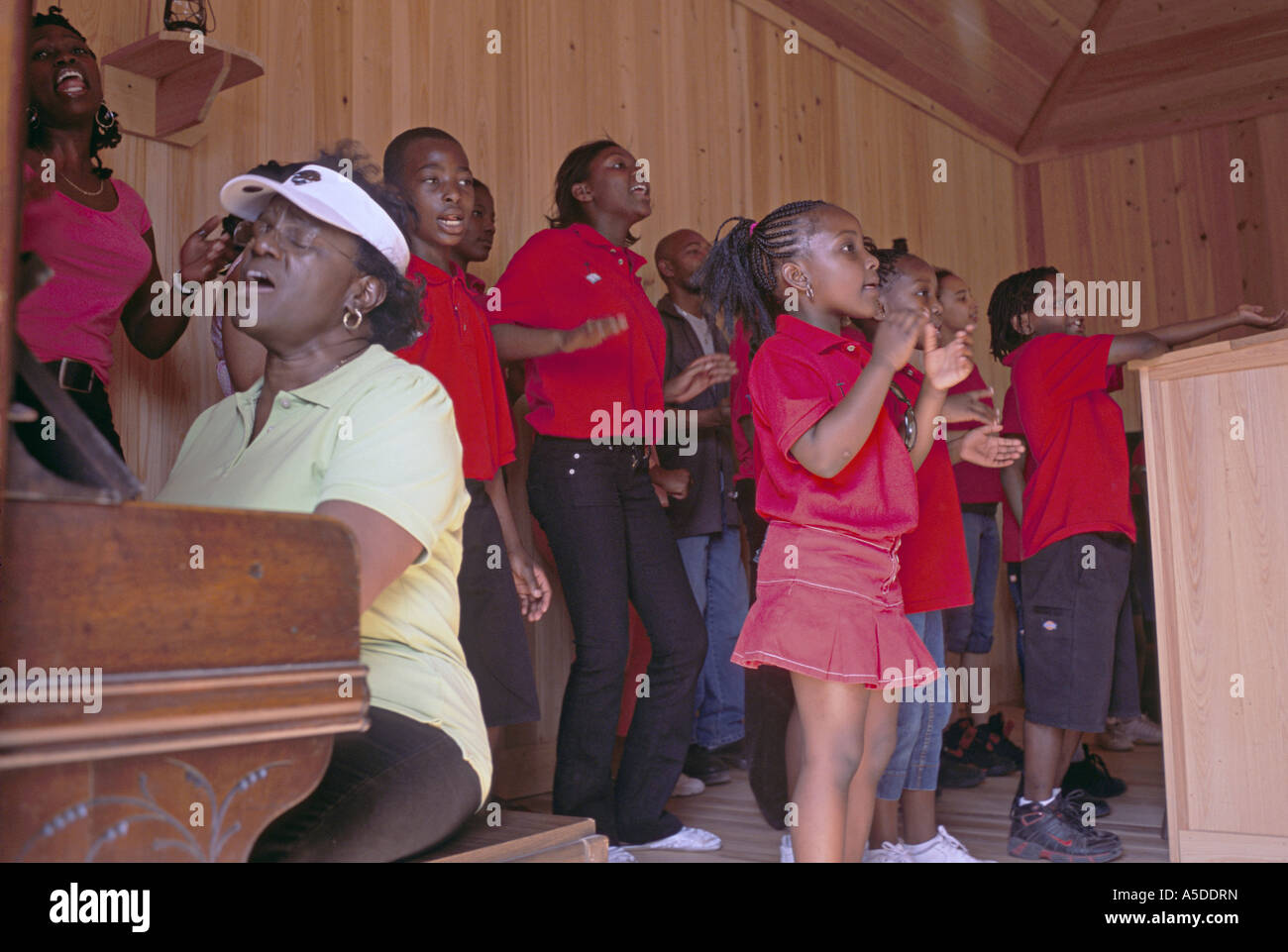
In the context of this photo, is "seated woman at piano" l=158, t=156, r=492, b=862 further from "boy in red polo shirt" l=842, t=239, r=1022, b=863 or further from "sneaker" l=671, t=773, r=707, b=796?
"sneaker" l=671, t=773, r=707, b=796

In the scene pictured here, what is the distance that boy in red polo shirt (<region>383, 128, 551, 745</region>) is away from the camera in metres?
2.36

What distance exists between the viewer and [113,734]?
0.68 meters

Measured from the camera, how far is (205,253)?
2121 mm

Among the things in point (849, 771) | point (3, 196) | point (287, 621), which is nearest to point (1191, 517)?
point (849, 771)

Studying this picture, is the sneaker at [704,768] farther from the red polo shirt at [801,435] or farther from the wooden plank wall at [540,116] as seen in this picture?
the red polo shirt at [801,435]

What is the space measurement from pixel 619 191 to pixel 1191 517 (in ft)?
4.96

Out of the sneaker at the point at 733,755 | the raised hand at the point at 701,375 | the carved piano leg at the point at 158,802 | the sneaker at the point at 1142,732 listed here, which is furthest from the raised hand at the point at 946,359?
the sneaker at the point at 1142,732

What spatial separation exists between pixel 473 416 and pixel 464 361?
Result: 12cm

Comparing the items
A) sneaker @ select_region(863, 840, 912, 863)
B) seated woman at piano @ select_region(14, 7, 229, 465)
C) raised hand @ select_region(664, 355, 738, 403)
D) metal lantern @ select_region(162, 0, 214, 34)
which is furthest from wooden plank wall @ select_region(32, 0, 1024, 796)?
sneaker @ select_region(863, 840, 912, 863)

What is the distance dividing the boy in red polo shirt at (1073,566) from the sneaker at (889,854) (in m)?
0.33

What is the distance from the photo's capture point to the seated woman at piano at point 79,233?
2037mm

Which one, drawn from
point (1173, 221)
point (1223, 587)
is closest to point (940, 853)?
point (1223, 587)
